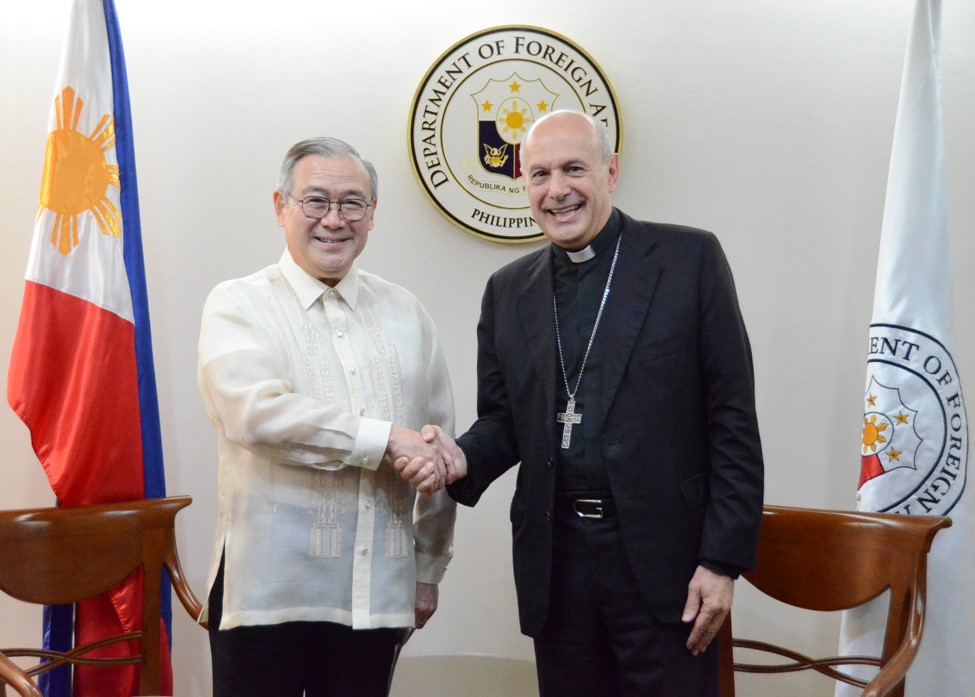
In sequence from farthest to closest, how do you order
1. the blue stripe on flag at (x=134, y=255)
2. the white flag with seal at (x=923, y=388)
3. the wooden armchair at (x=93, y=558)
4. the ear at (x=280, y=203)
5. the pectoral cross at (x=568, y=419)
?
the blue stripe on flag at (x=134, y=255) < the white flag with seal at (x=923, y=388) < the wooden armchair at (x=93, y=558) < the ear at (x=280, y=203) < the pectoral cross at (x=568, y=419)

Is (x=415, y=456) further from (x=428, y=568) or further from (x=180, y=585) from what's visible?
(x=180, y=585)

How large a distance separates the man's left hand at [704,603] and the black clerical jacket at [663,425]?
0.02 metres

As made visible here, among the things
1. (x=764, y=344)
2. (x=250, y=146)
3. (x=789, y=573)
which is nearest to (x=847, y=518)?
(x=789, y=573)

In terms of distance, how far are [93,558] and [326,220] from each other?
1114 mm

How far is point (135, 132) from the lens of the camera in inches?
117

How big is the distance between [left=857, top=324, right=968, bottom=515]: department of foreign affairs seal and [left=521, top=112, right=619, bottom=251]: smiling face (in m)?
1.06

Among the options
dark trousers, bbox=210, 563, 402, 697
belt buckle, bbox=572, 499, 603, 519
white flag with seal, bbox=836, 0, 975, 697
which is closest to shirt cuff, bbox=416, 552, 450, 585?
dark trousers, bbox=210, 563, 402, 697

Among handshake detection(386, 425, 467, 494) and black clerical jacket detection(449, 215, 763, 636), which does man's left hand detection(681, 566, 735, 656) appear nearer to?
black clerical jacket detection(449, 215, 763, 636)

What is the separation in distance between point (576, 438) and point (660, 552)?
0.90ft

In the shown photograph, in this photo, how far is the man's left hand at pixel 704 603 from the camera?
1.75 meters

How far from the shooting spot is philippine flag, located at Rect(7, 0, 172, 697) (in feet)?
8.13

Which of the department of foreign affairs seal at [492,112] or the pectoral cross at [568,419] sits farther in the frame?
the department of foreign affairs seal at [492,112]

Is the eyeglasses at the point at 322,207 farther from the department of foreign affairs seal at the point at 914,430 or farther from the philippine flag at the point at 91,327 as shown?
the department of foreign affairs seal at the point at 914,430

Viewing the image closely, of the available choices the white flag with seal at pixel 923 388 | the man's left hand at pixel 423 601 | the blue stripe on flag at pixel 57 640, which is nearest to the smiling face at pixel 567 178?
the man's left hand at pixel 423 601
